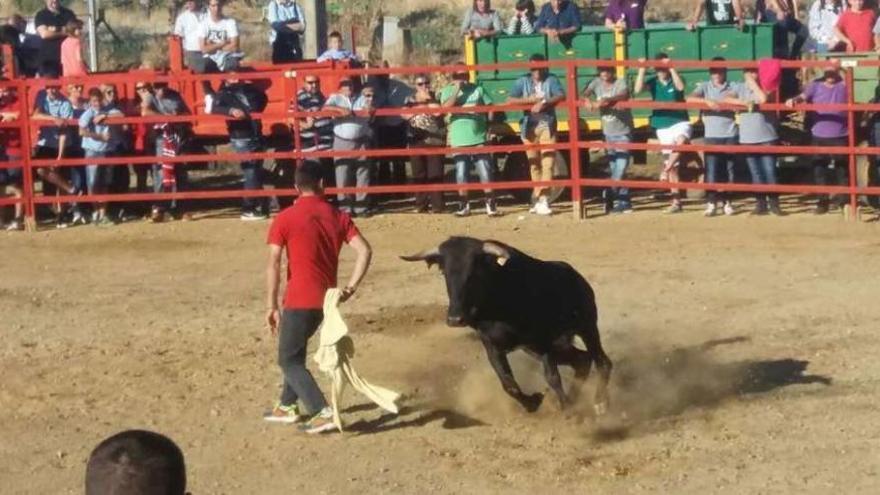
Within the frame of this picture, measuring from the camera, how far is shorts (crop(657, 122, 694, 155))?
17.1 meters

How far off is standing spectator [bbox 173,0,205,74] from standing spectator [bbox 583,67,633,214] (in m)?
4.26

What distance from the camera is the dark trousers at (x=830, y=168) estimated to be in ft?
53.8

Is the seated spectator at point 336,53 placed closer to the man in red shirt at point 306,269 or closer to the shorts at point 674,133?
the shorts at point 674,133

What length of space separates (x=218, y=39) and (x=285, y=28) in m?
1.16

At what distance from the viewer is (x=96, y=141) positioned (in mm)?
17234

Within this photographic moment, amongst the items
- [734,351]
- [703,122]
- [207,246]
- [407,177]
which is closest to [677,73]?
[703,122]

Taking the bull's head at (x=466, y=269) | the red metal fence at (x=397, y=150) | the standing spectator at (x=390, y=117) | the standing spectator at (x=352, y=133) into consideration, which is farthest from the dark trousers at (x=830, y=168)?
the bull's head at (x=466, y=269)

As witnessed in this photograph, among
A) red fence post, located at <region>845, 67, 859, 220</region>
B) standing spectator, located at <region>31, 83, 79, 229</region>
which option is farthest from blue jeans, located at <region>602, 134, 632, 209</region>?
standing spectator, located at <region>31, 83, 79, 229</region>

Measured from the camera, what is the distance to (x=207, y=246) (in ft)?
52.4

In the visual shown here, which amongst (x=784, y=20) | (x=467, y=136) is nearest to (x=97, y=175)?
(x=467, y=136)

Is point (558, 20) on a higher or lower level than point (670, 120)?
higher

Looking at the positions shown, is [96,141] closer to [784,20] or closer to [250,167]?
[250,167]

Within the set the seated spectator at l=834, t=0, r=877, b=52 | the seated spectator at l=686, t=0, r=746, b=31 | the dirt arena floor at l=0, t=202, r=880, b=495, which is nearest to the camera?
the dirt arena floor at l=0, t=202, r=880, b=495

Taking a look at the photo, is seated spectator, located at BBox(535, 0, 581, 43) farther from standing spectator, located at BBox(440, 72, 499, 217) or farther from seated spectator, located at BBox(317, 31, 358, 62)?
seated spectator, located at BBox(317, 31, 358, 62)
